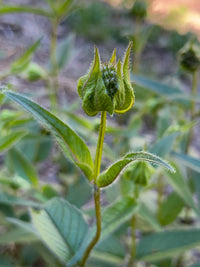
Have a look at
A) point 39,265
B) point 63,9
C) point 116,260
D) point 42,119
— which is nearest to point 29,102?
point 42,119

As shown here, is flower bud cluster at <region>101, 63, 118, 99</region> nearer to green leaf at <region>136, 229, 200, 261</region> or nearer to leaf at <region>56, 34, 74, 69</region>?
green leaf at <region>136, 229, 200, 261</region>

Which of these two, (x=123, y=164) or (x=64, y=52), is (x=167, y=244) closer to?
(x=123, y=164)

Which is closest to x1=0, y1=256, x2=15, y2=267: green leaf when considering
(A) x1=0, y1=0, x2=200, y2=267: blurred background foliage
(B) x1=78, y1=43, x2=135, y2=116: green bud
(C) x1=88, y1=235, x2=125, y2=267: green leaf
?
(A) x1=0, y1=0, x2=200, y2=267: blurred background foliage

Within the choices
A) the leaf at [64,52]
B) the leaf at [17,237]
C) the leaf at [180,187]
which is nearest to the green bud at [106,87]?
the leaf at [180,187]

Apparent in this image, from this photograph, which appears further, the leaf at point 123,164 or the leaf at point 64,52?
the leaf at point 64,52

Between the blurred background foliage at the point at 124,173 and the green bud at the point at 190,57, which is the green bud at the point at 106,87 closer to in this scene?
the blurred background foliage at the point at 124,173

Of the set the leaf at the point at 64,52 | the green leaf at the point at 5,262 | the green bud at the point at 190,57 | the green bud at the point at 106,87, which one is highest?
the leaf at the point at 64,52

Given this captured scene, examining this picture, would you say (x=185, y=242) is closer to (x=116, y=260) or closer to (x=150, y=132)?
(x=116, y=260)
